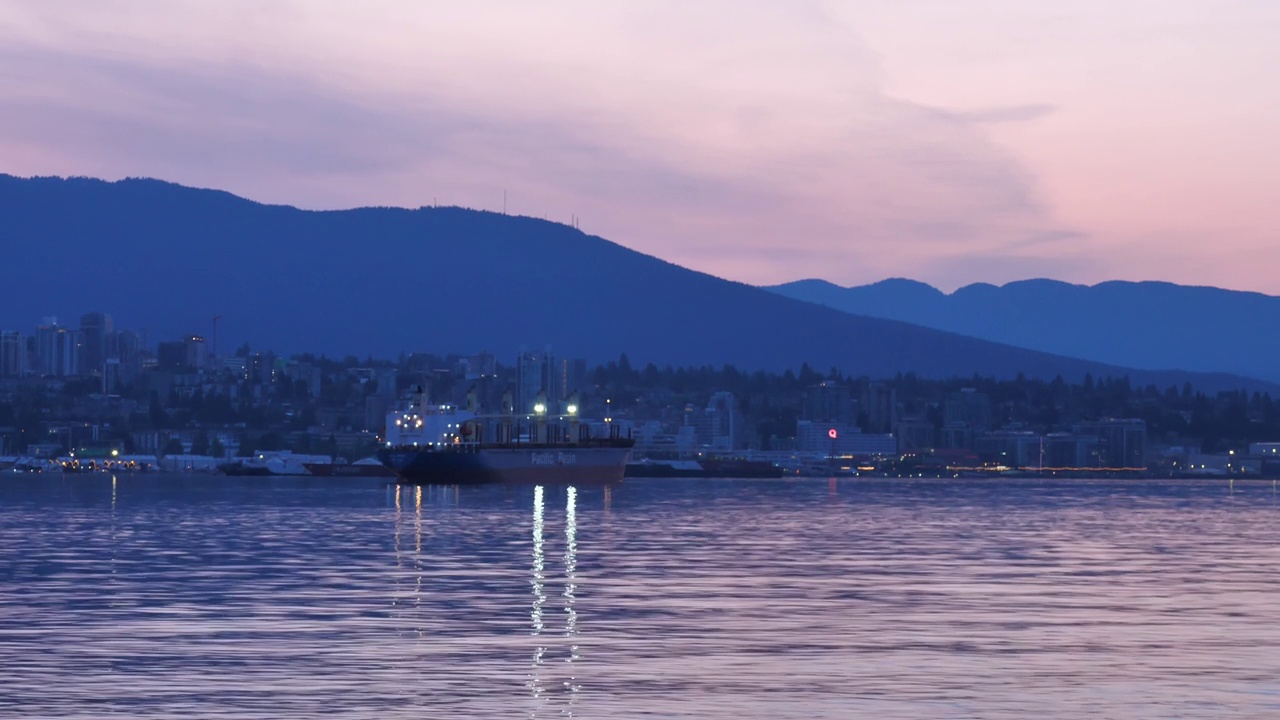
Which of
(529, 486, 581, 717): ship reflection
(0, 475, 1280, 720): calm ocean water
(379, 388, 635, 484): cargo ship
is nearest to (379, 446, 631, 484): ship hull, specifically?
(379, 388, 635, 484): cargo ship

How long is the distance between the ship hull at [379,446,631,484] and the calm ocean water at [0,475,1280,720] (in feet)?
337

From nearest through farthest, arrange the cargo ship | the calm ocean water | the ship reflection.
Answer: the calm ocean water < the ship reflection < the cargo ship

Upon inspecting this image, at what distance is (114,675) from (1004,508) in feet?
294

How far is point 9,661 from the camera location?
2941 cm

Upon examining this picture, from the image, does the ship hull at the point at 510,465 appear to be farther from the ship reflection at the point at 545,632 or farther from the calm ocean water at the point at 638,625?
the ship reflection at the point at 545,632

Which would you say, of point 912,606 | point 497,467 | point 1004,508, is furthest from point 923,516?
point 497,467

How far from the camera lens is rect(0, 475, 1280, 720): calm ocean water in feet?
85.3

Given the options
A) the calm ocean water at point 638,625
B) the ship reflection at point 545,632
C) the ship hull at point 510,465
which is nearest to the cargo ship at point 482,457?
the ship hull at point 510,465

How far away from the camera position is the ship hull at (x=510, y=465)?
17338 centimetres

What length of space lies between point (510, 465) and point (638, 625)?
143 m

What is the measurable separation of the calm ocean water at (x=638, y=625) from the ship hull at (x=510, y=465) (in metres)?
103

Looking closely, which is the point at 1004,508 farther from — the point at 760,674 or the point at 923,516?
the point at 760,674

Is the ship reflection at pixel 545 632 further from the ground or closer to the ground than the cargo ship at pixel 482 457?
closer to the ground

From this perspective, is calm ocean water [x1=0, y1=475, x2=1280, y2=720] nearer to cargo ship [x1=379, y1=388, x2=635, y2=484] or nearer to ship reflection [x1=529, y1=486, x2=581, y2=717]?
ship reflection [x1=529, y1=486, x2=581, y2=717]
